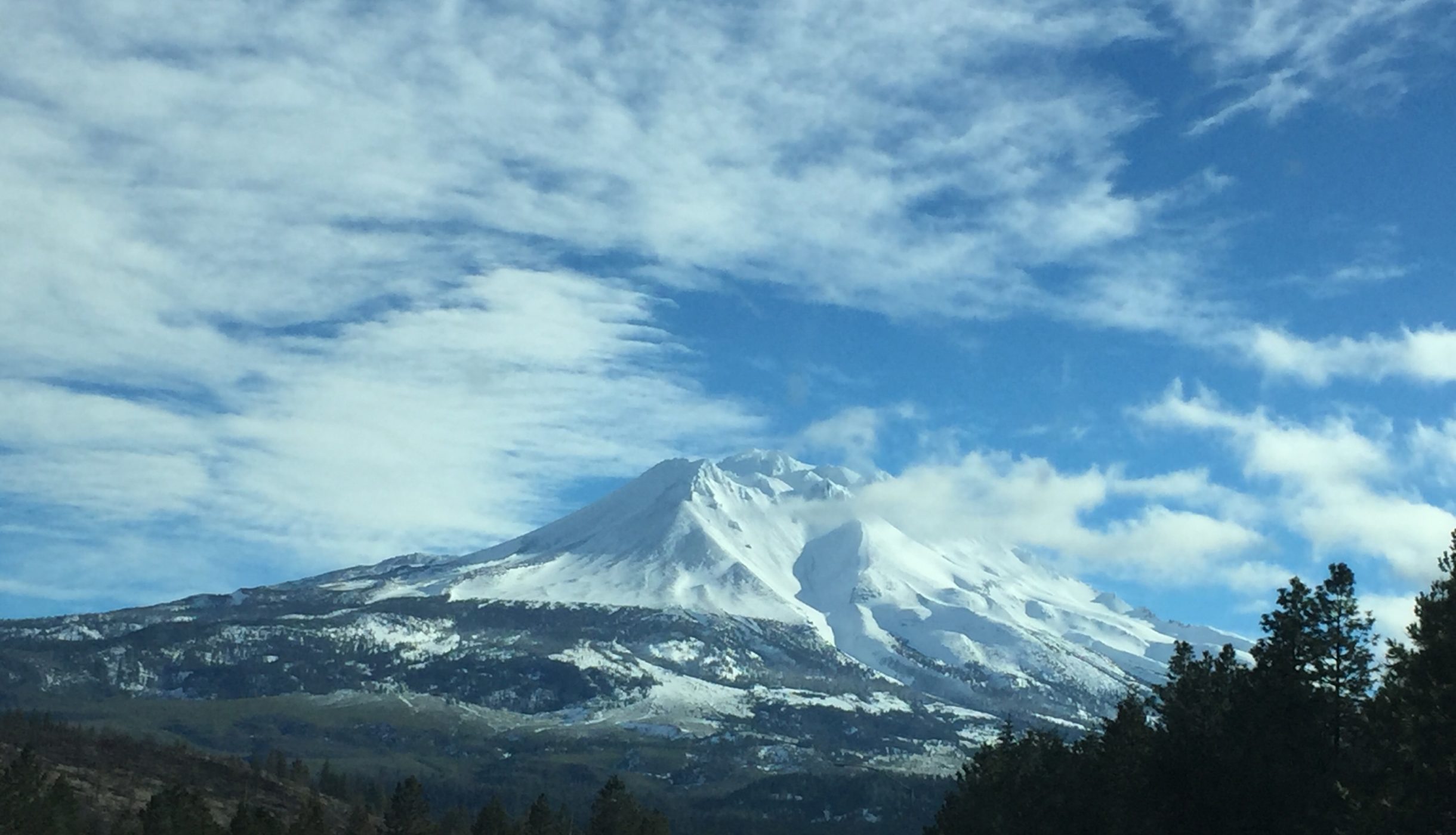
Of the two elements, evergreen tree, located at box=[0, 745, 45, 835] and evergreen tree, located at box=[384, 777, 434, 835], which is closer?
evergreen tree, located at box=[0, 745, 45, 835]

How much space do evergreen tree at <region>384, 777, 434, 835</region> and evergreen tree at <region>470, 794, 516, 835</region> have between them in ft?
19.4

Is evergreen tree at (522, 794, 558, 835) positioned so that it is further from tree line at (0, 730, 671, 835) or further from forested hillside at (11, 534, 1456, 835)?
forested hillside at (11, 534, 1456, 835)

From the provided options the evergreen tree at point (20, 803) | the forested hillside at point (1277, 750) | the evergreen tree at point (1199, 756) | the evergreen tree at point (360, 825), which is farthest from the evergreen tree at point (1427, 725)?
the evergreen tree at point (360, 825)

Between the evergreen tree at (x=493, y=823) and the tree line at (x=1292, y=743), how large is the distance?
Result: 72675 mm

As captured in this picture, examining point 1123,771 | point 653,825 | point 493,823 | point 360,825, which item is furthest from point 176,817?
point 1123,771

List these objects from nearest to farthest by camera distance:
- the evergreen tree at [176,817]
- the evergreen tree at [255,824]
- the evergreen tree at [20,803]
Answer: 1. the evergreen tree at [255,824]
2. the evergreen tree at [20,803]
3. the evergreen tree at [176,817]

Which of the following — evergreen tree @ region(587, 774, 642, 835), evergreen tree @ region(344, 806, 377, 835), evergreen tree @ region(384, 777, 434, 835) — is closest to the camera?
evergreen tree @ region(587, 774, 642, 835)

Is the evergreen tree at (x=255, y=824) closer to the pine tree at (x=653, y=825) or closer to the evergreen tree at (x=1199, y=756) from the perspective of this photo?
the pine tree at (x=653, y=825)

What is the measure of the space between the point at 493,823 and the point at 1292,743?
10131 cm

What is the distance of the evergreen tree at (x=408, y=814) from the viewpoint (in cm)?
14488

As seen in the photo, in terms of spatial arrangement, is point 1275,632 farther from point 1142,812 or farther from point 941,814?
point 941,814

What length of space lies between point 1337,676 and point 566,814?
5811 inches

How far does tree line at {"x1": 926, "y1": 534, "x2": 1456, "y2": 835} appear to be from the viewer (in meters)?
41.9

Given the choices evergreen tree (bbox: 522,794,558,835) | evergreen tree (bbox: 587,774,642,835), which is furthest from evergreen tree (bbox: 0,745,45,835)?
evergreen tree (bbox: 587,774,642,835)
